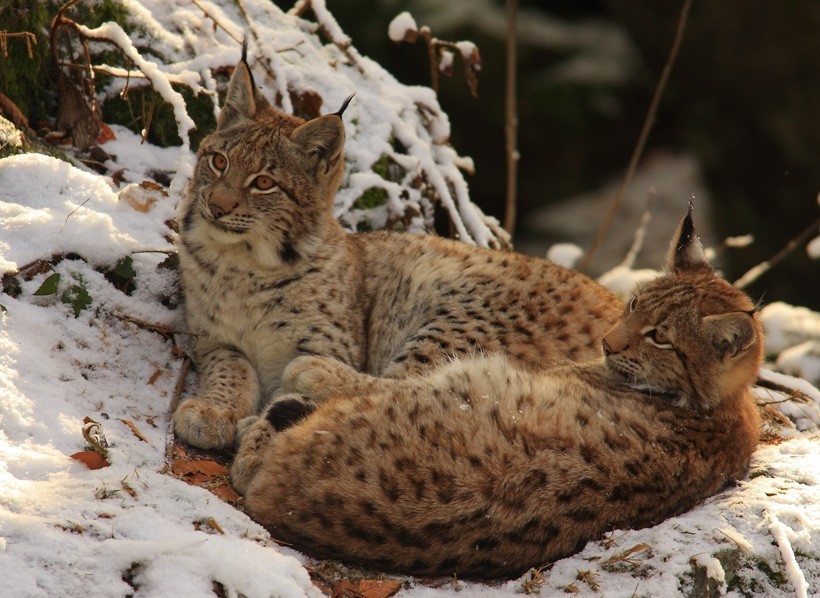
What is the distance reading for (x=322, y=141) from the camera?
4.42m

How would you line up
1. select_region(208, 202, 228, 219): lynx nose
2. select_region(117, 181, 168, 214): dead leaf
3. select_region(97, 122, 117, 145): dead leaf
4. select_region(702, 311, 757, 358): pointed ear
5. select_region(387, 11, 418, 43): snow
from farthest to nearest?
select_region(387, 11, 418, 43): snow < select_region(97, 122, 117, 145): dead leaf < select_region(117, 181, 168, 214): dead leaf < select_region(208, 202, 228, 219): lynx nose < select_region(702, 311, 757, 358): pointed ear

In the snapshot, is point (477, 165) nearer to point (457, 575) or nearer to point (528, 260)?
point (528, 260)

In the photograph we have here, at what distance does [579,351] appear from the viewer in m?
4.29

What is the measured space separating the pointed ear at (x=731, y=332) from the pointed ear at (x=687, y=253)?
0.57 meters

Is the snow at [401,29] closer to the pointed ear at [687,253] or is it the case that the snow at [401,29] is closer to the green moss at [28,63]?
the green moss at [28,63]

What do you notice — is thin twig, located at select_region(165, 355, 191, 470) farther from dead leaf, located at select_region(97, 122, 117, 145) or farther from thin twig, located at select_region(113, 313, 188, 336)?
dead leaf, located at select_region(97, 122, 117, 145)

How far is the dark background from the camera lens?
950 centimetres

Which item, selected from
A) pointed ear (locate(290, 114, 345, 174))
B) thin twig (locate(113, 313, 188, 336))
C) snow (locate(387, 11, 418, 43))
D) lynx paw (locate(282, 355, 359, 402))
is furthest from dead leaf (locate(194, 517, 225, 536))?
snow (locate(387, 11, 418, 43))

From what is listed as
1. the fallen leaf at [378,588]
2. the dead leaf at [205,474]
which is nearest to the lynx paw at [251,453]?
the dead leaf at [205,474]

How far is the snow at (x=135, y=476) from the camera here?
2.54 meters

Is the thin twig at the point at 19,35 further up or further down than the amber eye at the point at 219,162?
further up

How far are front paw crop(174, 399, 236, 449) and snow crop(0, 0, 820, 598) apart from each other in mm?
88

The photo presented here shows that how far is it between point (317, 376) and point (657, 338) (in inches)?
53.5

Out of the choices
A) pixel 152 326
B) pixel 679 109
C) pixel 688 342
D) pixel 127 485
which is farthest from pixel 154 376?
pixel 679 109
